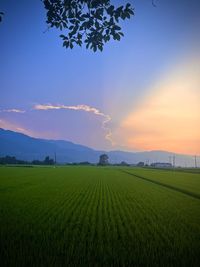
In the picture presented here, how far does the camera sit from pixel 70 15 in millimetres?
6332

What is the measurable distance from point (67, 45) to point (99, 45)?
0.73 meters

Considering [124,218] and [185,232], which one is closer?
[185,232]

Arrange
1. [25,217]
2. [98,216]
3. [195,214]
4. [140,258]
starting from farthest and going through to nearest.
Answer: [195,214]
[98,216]
[25,217]
[140,258]

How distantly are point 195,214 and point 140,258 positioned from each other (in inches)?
317

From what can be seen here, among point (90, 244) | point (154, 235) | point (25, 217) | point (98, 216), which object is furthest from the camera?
point (98, 216)

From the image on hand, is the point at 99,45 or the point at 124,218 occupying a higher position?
the point at 99,45

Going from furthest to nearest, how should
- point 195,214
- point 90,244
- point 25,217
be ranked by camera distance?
1. point 195,214
2. point 25,217
3. point 90,244

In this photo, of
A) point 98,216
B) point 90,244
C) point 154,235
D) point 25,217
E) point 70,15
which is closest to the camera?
point 70,15

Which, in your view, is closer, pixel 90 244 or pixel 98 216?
pixel 90 244

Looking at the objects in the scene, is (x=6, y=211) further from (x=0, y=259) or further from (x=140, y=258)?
(x=140, y=258)

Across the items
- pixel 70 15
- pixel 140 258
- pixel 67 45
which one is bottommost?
pixel 140 258

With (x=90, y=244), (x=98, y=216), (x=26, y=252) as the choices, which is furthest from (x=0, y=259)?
(x=98, y=216)

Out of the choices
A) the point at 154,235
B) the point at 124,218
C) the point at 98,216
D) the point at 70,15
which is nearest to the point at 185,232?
the point at 154,235

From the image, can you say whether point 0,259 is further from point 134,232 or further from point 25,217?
point 25,217
